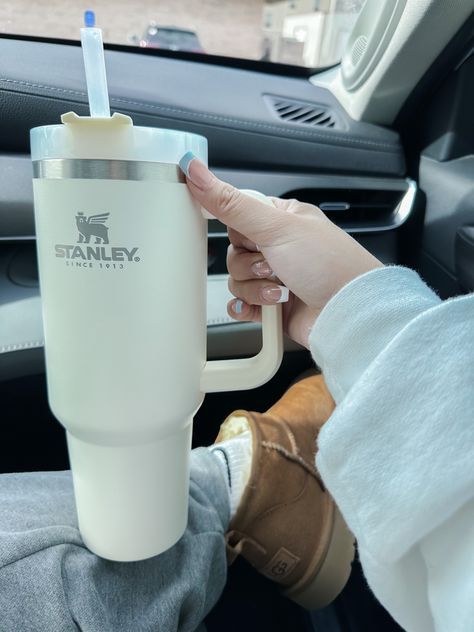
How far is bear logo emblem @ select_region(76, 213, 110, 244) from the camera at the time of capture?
1.25ft

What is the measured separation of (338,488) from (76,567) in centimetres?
29

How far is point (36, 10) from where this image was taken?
1.17 m

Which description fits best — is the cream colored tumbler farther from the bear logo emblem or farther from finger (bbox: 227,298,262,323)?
finger (bbox: 227,298,262,323)

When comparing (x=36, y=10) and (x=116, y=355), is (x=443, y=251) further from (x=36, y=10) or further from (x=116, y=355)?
(x=36, y=10)

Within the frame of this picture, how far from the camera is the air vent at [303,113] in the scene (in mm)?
1075

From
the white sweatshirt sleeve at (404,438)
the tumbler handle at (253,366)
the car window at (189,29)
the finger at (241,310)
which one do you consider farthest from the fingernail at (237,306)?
the car window at (189,29)

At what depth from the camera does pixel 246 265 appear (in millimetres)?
614

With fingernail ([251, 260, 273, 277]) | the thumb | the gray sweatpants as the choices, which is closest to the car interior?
the gray sweatpants

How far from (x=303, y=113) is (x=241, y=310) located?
24.1 inches

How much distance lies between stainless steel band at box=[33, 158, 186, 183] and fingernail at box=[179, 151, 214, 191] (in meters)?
0.01

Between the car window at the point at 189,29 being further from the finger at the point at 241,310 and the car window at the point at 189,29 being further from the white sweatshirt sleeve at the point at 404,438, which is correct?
the white sweatshirt sleeve at the point at 404,438

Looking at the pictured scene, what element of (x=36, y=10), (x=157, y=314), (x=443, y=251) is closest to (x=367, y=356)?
(x=157, y=314)

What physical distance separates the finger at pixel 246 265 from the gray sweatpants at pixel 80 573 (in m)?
0.28

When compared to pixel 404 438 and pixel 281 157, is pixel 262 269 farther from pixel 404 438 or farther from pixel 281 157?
pixel 281 157
